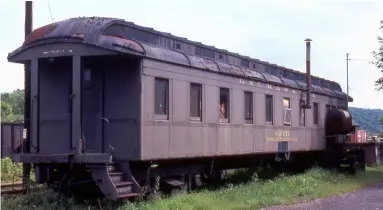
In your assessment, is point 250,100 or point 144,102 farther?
point 250,100

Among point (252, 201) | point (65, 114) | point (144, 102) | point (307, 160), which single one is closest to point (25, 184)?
point (65, 114)

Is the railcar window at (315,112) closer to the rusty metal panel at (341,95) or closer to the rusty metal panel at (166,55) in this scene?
the rusty metal panel at (341,95)

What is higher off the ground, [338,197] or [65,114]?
[65,114]

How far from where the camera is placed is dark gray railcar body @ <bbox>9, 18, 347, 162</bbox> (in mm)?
10516

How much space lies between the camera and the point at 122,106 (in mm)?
10953

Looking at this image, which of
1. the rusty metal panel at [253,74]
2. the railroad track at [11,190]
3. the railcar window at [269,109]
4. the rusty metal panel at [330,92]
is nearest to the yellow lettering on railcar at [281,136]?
the railcar window at [269,109]

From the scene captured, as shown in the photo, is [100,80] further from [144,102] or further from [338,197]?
Result: [338,197]

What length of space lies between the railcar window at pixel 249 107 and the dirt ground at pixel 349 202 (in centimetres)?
298

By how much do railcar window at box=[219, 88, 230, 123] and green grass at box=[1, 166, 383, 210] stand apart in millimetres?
1803

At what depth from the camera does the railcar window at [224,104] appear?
539 inches

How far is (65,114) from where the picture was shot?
11.4 meters

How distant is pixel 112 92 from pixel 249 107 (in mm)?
5204

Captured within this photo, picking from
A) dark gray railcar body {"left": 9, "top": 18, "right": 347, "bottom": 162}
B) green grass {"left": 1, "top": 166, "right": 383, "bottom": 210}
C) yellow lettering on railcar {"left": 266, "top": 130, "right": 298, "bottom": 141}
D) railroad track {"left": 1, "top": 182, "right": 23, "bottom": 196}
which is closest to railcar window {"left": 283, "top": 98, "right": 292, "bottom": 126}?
yellow lettering on railcar {"left": 266, "top": 130, "right": 298, "bottom": 141}

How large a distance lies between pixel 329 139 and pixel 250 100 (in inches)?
331
